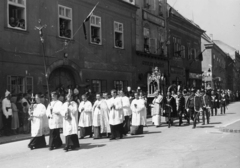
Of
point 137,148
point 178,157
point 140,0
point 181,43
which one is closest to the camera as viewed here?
point 178,157

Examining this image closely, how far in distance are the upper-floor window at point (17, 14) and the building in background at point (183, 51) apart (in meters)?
19.2

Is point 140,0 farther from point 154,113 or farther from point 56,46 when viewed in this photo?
point 154,113

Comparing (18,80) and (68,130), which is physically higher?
(18,80)

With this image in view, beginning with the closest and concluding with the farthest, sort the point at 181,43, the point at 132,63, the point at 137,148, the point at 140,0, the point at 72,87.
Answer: the point at 137,148 → the point at 72,87 → the point at 132,63 → the point at 140,0 → the point at 181,43

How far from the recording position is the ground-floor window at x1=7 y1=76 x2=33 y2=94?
1577cm

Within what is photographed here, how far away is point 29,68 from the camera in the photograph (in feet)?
55.1

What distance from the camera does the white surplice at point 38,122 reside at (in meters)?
11.1

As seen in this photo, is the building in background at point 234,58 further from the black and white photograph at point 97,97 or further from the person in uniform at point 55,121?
the person in uniform at point 55,121

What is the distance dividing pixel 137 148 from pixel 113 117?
2822mm

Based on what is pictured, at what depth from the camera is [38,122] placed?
36.8ft

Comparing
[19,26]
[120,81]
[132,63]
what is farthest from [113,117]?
[132,63]

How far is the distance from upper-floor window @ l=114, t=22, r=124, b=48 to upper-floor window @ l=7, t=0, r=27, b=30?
29.1 feet

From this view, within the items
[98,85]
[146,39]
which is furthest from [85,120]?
[146,39]

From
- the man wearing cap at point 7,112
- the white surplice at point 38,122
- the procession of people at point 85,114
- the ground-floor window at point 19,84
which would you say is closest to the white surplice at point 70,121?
the procession of people at point 85,114
